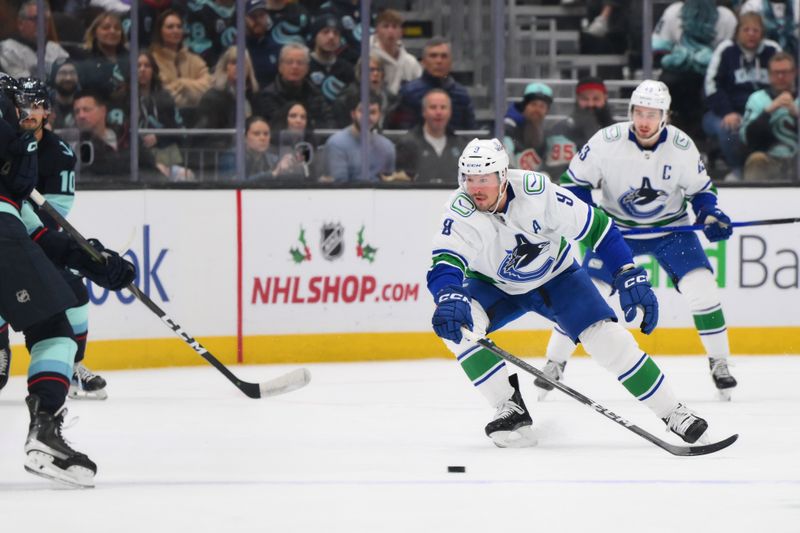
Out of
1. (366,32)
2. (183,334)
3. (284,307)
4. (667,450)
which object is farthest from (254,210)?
(667,450)

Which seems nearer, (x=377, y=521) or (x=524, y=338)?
(x=377, y=521)

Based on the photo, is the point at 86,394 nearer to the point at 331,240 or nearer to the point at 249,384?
the point at 249,384

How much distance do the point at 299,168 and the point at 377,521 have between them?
451 cm

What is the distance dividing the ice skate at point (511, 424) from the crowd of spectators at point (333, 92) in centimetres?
311

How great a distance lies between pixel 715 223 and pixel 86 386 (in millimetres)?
2645

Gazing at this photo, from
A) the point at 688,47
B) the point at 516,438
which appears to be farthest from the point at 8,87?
the point at 688,47

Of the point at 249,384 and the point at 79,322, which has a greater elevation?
the point at 79,322

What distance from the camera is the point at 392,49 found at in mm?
8188

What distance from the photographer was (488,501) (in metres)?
3.86

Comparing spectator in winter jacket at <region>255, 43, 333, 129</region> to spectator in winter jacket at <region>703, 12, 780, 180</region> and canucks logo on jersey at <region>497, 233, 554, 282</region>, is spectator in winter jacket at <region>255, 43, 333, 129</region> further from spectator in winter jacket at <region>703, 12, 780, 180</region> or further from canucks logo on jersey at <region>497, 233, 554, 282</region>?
canucks logo on jersey at <region>497, 233, 554, 282</region>

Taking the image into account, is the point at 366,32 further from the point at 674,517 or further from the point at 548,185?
the point at 674,517

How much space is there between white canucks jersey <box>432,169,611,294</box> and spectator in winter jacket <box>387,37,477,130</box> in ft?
11.1

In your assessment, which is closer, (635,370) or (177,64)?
(635,370)

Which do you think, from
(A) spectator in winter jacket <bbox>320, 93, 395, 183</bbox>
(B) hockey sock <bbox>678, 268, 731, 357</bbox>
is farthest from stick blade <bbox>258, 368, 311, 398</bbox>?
(A) spectator in winter jacket <bbox>320, 93, 395, 183</bbox>
